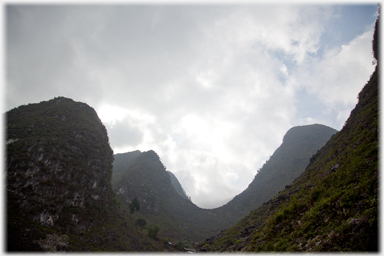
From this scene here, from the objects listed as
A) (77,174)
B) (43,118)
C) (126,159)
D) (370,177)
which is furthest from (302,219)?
(126,159)

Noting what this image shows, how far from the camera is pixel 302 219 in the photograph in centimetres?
1163

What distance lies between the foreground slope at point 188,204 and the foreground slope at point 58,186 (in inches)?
2002

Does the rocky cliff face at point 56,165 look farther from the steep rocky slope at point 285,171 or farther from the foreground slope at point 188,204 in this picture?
the steep rocky slope at point 285,171

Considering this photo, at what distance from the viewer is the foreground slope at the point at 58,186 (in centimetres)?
3256

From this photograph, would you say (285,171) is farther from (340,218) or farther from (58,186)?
(58,186)

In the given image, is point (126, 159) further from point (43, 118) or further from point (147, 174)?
point (43, 118)

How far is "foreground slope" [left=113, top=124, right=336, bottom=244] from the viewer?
107 m

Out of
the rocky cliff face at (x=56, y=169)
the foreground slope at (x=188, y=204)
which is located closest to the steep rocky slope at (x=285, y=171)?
the foreground slope at (x=188, y=204)

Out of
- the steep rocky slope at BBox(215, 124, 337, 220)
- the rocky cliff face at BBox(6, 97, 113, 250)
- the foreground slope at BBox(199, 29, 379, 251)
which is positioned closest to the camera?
the foreground slope at BBox(199, 29, 379, 251)

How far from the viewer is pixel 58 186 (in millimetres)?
42938

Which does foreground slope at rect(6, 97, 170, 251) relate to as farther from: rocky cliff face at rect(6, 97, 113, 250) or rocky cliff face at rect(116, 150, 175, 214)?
rocky cliff face at rect(116, 150, 175, 214)

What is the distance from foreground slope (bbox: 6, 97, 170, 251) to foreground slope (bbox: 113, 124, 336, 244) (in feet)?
167

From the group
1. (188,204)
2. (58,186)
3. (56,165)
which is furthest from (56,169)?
(188,204)

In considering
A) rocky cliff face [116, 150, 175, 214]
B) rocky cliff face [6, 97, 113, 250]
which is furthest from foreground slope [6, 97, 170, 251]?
rocky cliff face [116, 150, 175, 214]
